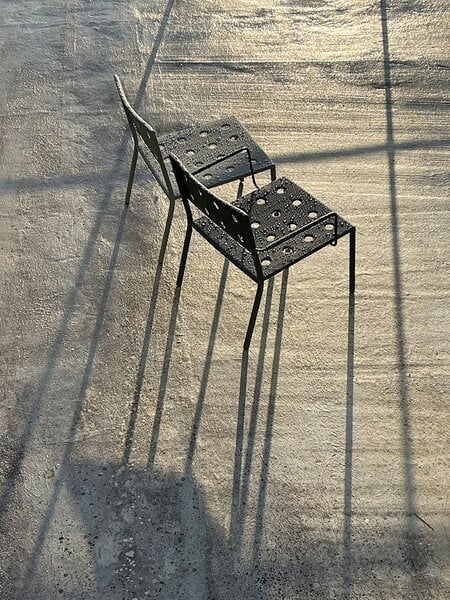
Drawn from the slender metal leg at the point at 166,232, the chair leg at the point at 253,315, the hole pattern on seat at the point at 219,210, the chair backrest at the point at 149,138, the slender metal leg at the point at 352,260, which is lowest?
the chair leg at the point at 253,315

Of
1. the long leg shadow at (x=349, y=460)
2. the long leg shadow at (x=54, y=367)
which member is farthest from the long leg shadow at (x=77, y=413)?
the long leg shadow at (x=349, y=460)

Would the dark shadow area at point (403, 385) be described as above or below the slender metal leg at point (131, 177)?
below

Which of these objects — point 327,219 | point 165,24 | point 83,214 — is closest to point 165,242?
point 83,214

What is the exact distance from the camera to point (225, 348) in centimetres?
343

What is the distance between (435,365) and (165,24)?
3526 mm

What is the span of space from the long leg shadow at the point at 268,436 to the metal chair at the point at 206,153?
567 mm

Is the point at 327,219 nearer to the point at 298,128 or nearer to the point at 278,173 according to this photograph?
the point at 278,173

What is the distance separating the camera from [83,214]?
13.5ft

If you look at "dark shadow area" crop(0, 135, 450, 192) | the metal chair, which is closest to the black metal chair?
the metal chair

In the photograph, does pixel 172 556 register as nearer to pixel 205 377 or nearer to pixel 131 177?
pixel 205 377

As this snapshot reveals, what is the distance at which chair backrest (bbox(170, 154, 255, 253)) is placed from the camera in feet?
9.45

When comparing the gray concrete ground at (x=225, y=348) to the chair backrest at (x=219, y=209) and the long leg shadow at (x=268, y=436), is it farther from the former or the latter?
the chair backrest at (x=219, y=209)

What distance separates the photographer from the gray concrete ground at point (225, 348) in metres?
2.76

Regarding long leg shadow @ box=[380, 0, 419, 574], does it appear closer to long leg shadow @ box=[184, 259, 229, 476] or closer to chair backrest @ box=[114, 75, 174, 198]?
long leg shadow @ box=[184, 259, 229, 476]
